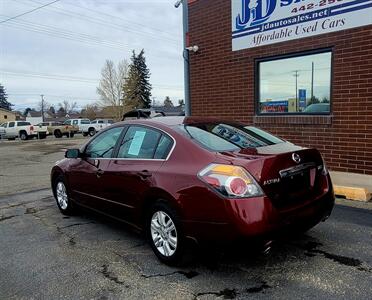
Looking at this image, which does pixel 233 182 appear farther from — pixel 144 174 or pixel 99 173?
pixel 99 173

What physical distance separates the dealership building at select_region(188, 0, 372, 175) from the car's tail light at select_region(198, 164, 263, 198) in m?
5.24

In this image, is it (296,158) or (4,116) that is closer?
(296,158)

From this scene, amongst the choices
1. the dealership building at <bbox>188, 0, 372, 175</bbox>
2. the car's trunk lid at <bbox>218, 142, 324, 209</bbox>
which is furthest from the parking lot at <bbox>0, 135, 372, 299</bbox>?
the dealership building at <bbox>188, 0, 372, 175</bbox>

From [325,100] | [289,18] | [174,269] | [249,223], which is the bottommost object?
[174,269]

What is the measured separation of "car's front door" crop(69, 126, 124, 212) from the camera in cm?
498

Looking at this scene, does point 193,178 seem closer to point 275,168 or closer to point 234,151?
point 234,151

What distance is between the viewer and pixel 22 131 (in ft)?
121

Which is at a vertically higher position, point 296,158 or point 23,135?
point 296,158

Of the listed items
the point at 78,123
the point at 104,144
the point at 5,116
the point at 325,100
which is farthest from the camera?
the point at 5,116

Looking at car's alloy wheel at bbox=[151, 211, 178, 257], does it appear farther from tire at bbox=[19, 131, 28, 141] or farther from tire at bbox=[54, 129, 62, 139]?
tire at bbox=[54, 129, 62, 139]

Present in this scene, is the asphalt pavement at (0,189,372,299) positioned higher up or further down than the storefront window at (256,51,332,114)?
further down

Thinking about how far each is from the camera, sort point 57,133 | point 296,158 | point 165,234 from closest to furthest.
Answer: point 296,158 → point 165,234 → point 57,133

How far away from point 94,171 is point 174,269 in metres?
1.81

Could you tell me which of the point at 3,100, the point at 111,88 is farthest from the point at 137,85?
the point at 3,100
